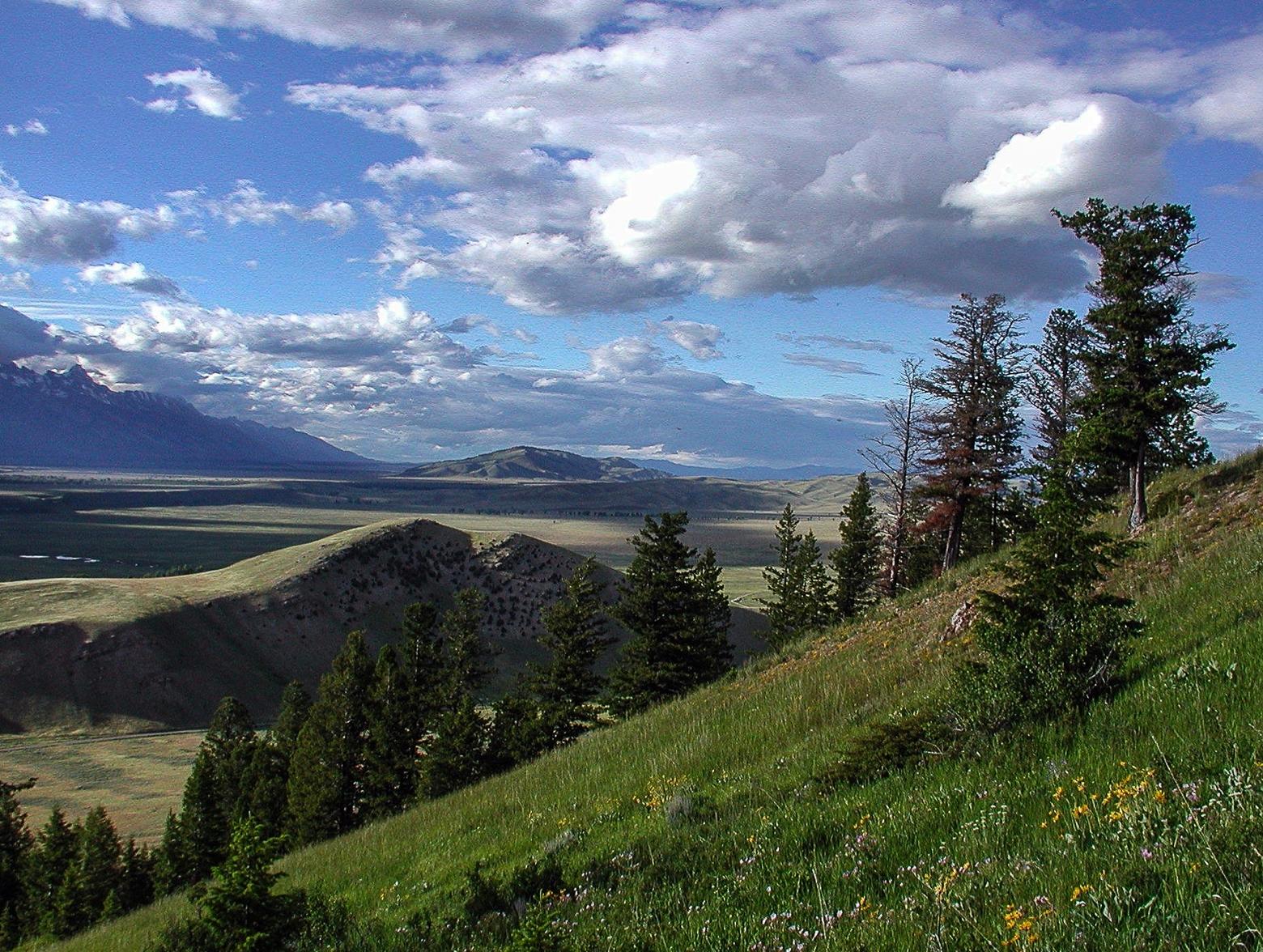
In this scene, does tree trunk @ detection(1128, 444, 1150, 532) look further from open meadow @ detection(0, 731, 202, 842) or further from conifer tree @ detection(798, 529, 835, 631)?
open meadow @ detection(0, 731, 202, 842)

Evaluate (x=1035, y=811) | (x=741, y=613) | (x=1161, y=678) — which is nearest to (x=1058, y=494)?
(x=1161, y=678)

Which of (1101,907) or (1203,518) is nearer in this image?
(1101,907)

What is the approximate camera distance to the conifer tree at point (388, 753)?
124ft

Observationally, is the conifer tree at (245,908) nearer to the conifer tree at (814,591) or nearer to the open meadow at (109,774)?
the conifer tree at (814,591)

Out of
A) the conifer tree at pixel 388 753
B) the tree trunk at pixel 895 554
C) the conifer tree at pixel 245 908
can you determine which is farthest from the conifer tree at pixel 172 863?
the conifer tree at pixel 245 908

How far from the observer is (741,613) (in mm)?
119750

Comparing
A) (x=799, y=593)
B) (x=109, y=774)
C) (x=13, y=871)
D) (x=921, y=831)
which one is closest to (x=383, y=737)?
(x=13, y=871)

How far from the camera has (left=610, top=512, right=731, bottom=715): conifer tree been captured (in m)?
37.0

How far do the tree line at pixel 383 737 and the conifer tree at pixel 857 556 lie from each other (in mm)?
9589

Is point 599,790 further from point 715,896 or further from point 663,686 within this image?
point 663,686

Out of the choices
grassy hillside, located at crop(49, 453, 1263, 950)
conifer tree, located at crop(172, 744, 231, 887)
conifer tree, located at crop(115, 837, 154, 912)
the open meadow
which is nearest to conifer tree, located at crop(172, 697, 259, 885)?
conifer tree, located at crop(172, 744, 231, 887)

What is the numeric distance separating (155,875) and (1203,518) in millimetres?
46039

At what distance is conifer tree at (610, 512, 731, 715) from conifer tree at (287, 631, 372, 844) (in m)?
13.4

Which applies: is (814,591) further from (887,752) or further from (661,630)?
(887,752)
